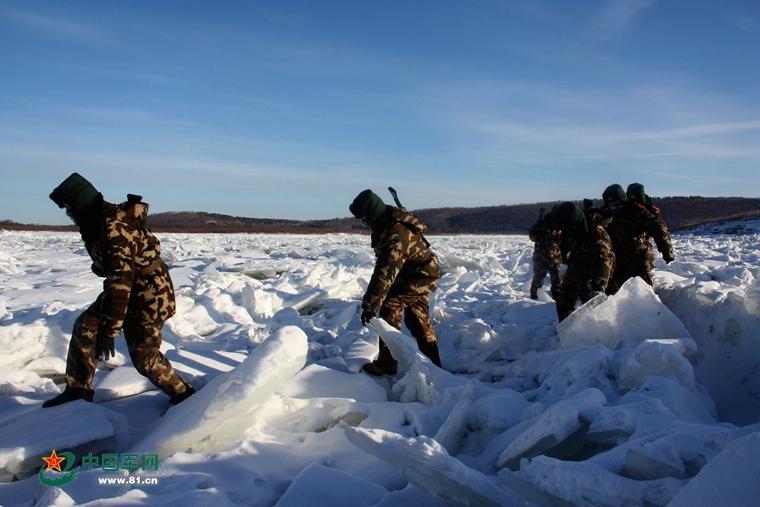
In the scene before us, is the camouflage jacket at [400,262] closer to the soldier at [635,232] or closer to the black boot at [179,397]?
the black boot at [179,397]

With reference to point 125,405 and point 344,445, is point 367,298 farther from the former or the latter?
point 125,405

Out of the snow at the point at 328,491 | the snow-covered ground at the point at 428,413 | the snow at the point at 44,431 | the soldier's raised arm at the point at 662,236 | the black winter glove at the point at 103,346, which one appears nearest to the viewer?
the snow-covered ground at the point at 428,413

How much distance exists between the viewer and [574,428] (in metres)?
2.66

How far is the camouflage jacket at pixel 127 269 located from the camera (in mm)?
3102

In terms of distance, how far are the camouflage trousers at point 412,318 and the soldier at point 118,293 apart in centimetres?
145

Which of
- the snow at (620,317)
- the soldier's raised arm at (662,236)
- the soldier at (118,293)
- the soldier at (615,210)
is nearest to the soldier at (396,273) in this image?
the snow at (620,317)

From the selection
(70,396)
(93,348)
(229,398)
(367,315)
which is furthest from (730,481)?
(70,396)

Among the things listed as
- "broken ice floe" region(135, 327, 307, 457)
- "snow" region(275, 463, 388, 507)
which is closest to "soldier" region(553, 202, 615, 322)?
"broken ice floe" region(135, 327, 307, 457)

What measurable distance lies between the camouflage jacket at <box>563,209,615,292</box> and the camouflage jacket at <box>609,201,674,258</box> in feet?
0.98

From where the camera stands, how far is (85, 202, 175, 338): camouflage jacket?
310cm

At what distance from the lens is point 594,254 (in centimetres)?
509

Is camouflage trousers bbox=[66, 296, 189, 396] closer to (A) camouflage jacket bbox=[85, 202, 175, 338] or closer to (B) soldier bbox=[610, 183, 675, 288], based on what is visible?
(A) camouflage jacket bbox=[85, 202, 175, 338]

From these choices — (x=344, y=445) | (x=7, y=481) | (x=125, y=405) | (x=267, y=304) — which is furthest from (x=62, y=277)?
(x=344, y=445)

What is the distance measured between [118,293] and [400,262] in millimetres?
1835
